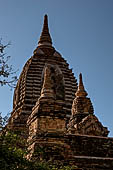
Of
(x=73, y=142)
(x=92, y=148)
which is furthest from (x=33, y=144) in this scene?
(x=92, y=148)

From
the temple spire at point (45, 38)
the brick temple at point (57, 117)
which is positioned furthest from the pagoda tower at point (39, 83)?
the temple spire at point (45, 38)

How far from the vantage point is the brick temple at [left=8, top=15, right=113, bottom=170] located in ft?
32.2

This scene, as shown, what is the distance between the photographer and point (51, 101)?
10.6m

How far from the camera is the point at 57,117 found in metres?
10.4

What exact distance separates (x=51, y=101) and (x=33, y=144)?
5.51 feet

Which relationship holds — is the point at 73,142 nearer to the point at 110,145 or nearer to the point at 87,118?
the point at 110,145

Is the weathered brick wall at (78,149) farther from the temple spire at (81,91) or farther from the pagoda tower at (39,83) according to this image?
the pagoda tower at (39,83)

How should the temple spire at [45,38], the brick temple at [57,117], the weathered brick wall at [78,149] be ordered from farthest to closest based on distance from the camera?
1. the temple spire at [45,38]
2. the brick temple at [57,117]
3. the weathered brick wall at [78,149]

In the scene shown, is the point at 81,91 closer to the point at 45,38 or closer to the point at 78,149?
the point at 78,149

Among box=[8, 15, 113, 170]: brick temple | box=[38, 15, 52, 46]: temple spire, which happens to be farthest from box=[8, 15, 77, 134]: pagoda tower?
box=[38, 15, 52, 46]: temple spire

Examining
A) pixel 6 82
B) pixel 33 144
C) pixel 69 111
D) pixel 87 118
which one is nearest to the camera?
pixel 6 82

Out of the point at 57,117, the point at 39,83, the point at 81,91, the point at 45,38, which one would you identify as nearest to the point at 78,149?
the point at 57,117

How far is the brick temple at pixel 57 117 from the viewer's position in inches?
387

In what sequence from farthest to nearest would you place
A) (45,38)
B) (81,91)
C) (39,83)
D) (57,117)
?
(45,38), (39,83), (81,91), (57,117)
